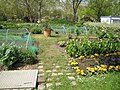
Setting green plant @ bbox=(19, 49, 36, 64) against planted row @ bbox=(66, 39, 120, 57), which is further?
planted row @ bbox=(66, 39, 120, 57)

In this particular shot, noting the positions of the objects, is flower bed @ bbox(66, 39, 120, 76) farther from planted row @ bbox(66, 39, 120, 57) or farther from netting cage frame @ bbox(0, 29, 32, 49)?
netting cage frame @ bbox(0, 29, 32, 49)

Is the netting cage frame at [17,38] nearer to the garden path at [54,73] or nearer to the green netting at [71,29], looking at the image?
the garden path at [54,73]

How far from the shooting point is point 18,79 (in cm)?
525

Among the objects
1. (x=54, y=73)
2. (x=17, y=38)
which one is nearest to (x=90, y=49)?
(x=54, y=73)

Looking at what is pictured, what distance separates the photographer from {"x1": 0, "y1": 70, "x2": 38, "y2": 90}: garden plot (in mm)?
4789

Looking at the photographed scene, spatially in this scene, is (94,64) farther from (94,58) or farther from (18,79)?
(18,79)

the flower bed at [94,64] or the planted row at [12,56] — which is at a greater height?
the planted row at [12,56]

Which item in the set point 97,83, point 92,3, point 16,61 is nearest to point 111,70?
point 97,83

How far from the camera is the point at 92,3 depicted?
1683 inches

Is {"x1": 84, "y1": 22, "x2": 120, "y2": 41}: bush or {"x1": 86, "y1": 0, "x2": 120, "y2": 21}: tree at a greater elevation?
{"x1": 86, "y1": 0, "x2": 120, "y2": 21}: tree

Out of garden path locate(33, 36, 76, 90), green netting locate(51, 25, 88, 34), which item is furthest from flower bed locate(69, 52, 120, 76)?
green netting locate(51, 25, 88, 34)

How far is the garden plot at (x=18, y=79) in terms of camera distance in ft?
15.7

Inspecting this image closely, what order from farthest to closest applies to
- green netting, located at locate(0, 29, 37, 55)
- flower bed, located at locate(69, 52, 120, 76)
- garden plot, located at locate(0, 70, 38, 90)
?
green netting, located at locate(0, 29, 37, 55)
flower bed, located at locate(69, 52, 120, 76)
garden plot, located at locate(0, 70, 38, 90)

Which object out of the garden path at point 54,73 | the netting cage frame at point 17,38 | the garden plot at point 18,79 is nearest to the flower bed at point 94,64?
the garden path at point 54,73
